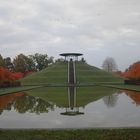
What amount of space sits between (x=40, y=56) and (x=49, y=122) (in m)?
83.9

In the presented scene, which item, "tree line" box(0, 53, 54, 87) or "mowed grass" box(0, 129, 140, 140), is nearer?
"mowed grass" box(0, 129, 140, 140)

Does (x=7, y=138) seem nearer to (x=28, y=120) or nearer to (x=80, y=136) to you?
(x=80, y=136)

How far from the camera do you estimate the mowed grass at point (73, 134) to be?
27.0 ft

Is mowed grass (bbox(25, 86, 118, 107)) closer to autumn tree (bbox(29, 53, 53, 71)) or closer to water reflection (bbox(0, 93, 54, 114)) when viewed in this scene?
water reflection (bbox(0, 93, 54, 114))

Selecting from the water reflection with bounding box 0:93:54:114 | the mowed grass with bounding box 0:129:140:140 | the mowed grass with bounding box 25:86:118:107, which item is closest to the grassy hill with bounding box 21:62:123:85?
the mowed grass with bounding box 25:86:118:107

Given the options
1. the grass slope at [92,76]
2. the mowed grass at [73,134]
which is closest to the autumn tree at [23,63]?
the grass slope at [92,76]

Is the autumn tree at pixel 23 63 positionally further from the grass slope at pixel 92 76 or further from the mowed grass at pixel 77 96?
the mowed grass at pixel 77 96

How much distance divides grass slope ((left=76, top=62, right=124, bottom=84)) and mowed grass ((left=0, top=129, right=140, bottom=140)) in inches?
1903

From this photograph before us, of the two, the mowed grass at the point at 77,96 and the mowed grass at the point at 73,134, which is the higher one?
the mowed grass at the point at 77,96

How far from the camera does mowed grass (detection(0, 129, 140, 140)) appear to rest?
27.0 ft

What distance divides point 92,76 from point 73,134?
2112 inches

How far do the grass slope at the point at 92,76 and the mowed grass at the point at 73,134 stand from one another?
48.3 metres

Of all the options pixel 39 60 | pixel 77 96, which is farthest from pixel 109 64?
pixel 77 96

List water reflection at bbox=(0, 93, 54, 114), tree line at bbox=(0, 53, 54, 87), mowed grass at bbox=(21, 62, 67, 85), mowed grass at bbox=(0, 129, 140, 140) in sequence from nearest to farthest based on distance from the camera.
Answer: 1. mowed grass at bbox=(0, 129, 140, 140)
2. water reflection at bbox=(0, 93, 54, 114)
3. mowed grass at bbox=(21, 62, 67, 85)
4. tree line at bbox=(0, 53, 54, 87)
